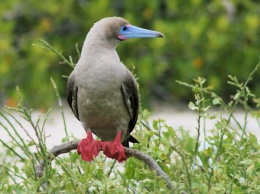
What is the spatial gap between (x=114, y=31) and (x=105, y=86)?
248mm

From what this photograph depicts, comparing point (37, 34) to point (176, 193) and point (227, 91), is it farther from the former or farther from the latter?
point (176, 193)

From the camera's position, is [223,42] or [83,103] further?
[223,42]

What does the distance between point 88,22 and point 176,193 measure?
20.8 ft

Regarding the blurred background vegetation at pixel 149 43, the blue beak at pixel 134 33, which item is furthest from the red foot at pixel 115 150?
the blurred background vegetation at pixel 149 43

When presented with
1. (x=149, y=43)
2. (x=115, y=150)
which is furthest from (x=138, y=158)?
(x=149, y=43)

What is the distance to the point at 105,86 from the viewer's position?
3.24m

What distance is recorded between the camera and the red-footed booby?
3211mm

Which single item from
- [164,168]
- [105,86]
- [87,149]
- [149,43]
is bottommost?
[149,43]

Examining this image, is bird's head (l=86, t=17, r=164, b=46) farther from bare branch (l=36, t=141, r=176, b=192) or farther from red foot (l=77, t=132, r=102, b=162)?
bare branch (l=36, t=141, r=176, b=192)

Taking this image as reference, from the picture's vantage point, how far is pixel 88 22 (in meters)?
8.73

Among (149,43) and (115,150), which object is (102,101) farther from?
(149,43)

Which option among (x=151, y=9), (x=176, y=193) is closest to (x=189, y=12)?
(x=151, y=9)

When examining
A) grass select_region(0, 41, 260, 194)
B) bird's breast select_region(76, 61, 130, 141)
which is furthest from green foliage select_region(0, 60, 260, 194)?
bird's breast select_region(76, 61, 130, 141)

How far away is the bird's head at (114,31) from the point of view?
331 centimetres
